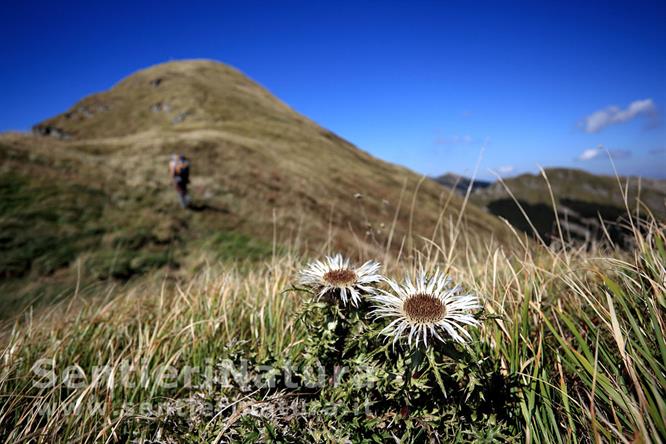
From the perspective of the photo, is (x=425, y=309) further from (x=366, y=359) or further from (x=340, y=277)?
(x=340, y=277)

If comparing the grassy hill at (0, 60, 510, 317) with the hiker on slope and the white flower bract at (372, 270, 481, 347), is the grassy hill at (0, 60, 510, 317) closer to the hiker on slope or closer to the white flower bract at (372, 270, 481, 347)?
the hiker on slope

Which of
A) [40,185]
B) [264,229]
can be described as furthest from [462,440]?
[40,185]

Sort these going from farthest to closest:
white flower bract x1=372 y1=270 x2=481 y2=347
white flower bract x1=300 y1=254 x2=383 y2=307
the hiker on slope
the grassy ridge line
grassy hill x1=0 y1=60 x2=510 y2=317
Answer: the hiker on slope < grassy hill x1=0 y1=60 x2=510 y2=317 < white flower bract x1=300 y1=254 x2=383 y2=307 < the grassy ridge line < white flower bract x1=372 y1=270 x2=481 y2=347

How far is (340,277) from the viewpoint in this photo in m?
1.99

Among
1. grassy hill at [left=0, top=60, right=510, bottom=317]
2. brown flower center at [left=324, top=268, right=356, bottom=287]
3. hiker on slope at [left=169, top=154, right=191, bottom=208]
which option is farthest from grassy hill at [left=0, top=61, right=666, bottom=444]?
hiker on slope at [left=169, top=154, right=191, bottom=208]

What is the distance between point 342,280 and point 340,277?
0.08 feet

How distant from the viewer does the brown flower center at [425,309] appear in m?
1.60

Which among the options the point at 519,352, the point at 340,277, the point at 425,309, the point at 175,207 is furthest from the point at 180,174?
the point at 425,309

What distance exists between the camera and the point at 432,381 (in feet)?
6.14

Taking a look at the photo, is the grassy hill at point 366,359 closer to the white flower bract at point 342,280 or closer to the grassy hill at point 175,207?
the white flower bract at point 342,280

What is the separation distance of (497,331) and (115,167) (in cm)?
2576

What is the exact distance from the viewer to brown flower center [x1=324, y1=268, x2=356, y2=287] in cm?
194

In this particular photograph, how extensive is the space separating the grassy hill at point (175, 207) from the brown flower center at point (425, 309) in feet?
3.71

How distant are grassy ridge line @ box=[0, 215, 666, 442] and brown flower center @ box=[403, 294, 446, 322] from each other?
0.38m
